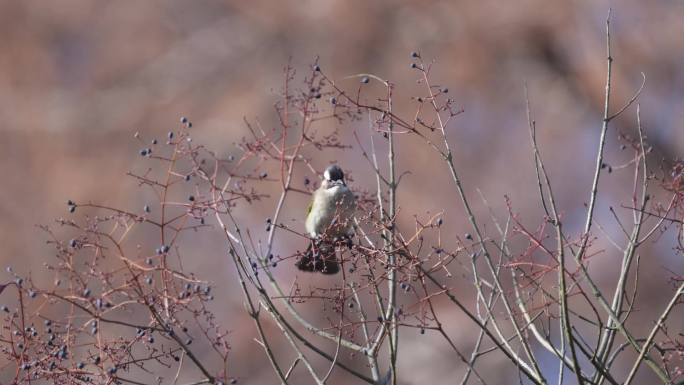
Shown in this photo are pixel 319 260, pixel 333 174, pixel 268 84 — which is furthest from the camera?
pixel 268 84

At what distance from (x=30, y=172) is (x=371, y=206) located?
33.4 feet

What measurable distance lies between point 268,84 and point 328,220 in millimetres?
8067

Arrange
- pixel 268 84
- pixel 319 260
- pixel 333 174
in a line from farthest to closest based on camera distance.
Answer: pixel 268 84, pixel 333 174, pixel 319 260

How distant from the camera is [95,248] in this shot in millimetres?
3480

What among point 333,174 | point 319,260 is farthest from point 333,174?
point 319,260

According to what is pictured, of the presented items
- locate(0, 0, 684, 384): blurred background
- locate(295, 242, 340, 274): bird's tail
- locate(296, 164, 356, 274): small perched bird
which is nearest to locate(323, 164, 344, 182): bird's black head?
locate(296, 164, 356, 274): small perched bird

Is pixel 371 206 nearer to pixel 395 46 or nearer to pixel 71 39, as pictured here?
pixel 395 46

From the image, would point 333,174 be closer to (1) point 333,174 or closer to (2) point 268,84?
(1) point 333,174

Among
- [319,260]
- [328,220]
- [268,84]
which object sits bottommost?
[319,260]

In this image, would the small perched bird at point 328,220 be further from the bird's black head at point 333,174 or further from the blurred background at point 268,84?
the blurred background at point 268,84

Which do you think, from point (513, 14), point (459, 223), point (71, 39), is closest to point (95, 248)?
point (459, 223)

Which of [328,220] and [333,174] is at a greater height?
[333,174]

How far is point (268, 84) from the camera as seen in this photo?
13.6 m

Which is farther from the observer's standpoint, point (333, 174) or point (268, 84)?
point (268, 84)
